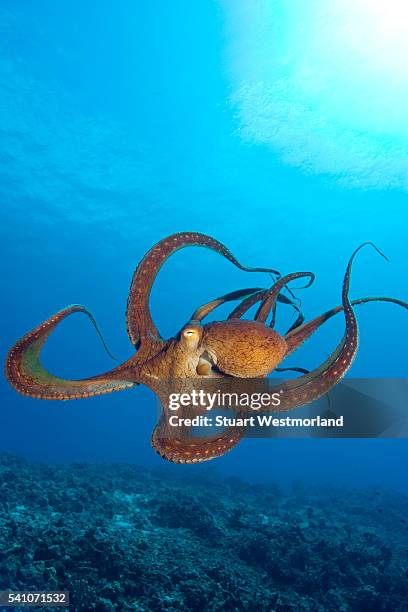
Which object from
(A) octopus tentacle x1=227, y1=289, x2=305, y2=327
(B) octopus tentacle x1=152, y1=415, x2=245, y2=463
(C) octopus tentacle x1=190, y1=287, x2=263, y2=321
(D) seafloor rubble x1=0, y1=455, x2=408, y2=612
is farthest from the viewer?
Result: (D) seafloor rubble x1=0, y1=455, x2=408, y2=612

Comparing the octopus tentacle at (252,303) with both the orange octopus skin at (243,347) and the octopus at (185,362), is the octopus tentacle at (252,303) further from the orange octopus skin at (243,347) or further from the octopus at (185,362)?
the orange octopus skin at (243,347)

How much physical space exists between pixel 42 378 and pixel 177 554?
667 centimetres

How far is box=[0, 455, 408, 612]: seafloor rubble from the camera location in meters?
6.16

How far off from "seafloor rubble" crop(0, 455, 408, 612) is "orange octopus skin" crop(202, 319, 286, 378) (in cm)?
482

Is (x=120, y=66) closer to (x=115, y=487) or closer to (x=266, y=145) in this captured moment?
(x=266, y=145)

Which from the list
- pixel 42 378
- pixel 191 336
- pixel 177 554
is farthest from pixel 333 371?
pixel 177 554

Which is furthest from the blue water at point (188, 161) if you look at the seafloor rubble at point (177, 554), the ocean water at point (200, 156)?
the seafloor rubble at point (177, 554)

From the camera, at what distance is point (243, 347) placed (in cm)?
285

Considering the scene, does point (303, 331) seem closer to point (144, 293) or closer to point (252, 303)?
point (252, 303)

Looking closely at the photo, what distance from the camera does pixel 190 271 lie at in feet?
171

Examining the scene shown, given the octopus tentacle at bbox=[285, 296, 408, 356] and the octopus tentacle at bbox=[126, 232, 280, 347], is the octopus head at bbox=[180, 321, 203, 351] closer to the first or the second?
the octopus tentacle at bbox=[126, 232, 280, 347]

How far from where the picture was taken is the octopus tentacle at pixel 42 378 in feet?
8.96

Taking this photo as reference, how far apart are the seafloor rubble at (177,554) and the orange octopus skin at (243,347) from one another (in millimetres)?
4821

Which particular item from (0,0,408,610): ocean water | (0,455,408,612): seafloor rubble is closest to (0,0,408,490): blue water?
(0,0,408,610): ocean water
